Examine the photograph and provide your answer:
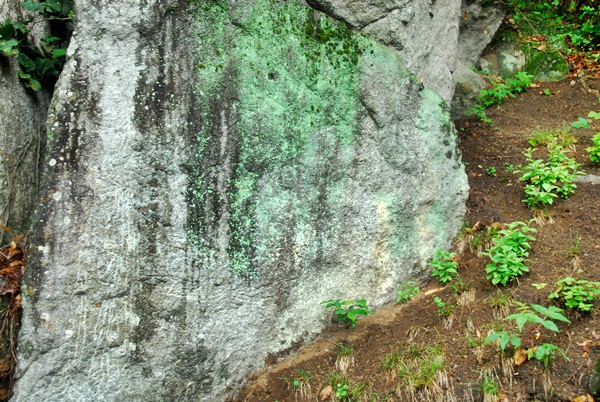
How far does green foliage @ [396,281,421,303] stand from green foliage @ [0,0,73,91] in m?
3.48

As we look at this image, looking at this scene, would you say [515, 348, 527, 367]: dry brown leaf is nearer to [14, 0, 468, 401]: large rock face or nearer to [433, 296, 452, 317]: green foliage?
[433, 296, 452, 317]: green foliage

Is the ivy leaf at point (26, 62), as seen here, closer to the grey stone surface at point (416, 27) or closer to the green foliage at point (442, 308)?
the grey stone surface at point (416, 27)

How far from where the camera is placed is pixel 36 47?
394 cm

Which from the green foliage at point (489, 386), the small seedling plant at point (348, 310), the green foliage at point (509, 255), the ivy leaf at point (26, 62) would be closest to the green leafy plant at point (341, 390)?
the small seedling plant at point (348, 310)

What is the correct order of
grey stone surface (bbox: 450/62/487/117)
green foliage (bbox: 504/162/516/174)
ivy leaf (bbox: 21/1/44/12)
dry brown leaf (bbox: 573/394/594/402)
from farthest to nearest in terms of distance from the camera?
grey stone surface (bbox: 450/62/487/117), green foliage (bbox: 504/162/516/174), ivy leaf (bbox: 21/1/44/12), dry brown leaf (bbox: 573/394/594/402)

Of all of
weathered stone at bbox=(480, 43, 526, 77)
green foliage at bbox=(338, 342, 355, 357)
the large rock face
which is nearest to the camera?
the large rock face

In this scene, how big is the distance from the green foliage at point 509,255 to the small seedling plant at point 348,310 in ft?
3.75

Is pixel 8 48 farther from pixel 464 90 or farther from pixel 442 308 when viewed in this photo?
pixel 464 90

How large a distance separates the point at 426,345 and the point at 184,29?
3.11m

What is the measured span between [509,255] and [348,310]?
148 centimetres

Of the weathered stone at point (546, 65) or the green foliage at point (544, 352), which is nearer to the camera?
the green foliage at point (544, 352)

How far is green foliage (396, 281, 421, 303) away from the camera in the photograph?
445 centimetres

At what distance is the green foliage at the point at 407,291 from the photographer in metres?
4.45

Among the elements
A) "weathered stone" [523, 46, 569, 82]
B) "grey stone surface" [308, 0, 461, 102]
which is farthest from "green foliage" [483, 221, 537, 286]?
"weathered stone" [523, 46, 569, 82]
